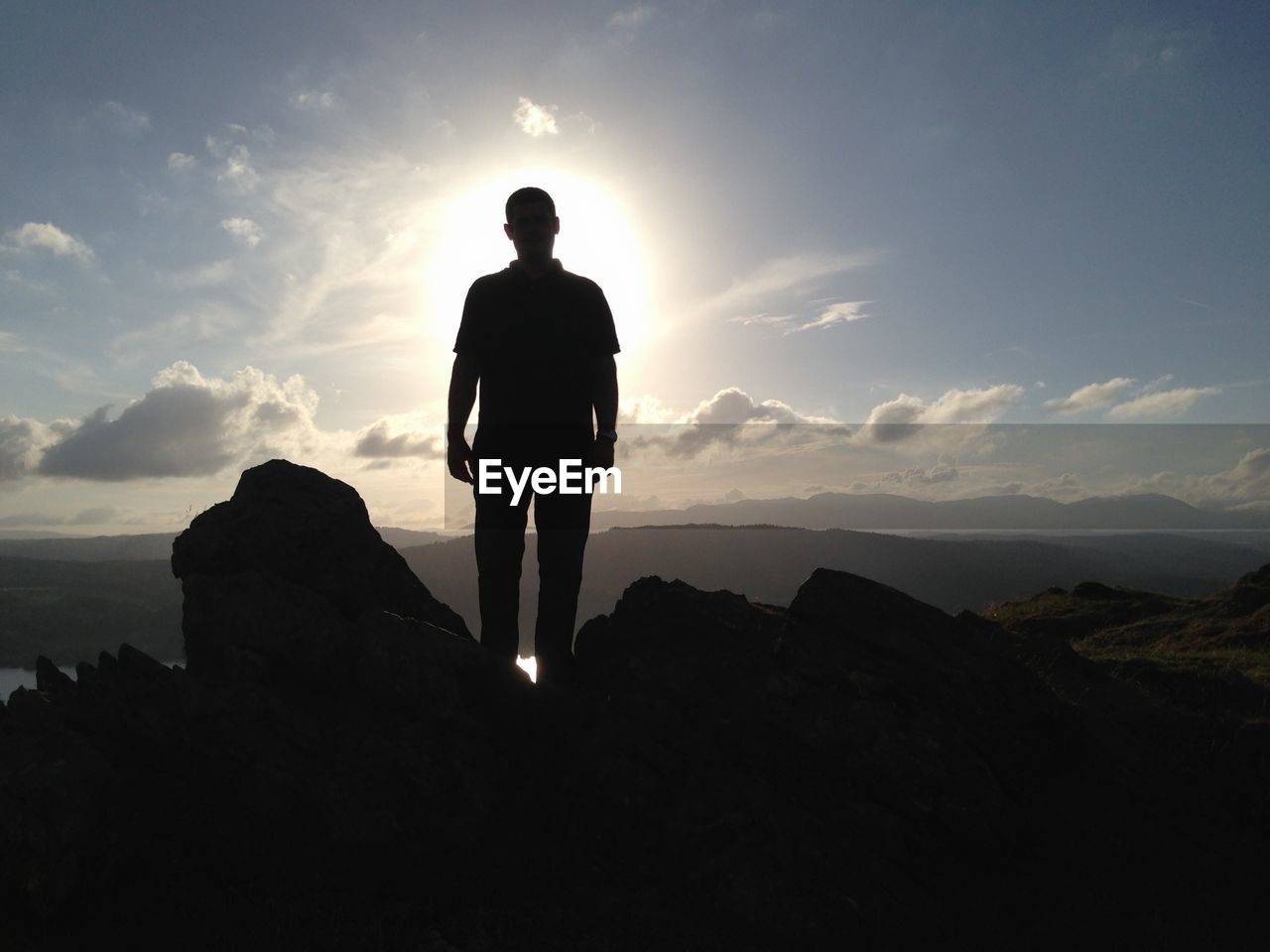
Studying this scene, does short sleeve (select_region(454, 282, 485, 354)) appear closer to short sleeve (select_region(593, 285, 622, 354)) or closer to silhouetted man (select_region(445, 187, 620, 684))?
silhouetted man (select_region(445, 187, 620, 684))

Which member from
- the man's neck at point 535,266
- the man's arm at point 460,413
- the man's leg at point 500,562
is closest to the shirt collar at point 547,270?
the man's neck at point 535,266

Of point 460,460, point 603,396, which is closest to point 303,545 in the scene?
point 460,460

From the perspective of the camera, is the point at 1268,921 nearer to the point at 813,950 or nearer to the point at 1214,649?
the point at 813,950

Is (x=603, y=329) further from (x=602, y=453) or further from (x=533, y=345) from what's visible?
(x=602, y=453)

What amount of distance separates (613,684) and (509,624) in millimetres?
1508

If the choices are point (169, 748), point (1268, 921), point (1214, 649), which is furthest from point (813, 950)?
point (1214, 649)

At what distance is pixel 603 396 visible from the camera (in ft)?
29.9

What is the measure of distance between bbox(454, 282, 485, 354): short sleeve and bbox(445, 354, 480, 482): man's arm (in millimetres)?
108

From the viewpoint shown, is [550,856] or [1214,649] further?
[1214,649]

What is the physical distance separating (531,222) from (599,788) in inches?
246

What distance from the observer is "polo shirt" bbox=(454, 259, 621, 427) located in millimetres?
8906

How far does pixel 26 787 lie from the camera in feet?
18.3

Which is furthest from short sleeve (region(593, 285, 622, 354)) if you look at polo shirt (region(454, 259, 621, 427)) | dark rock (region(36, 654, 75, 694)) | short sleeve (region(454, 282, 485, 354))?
dark rock (region(36, 654, 75, 694))

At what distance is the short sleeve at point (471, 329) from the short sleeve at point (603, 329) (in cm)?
139
